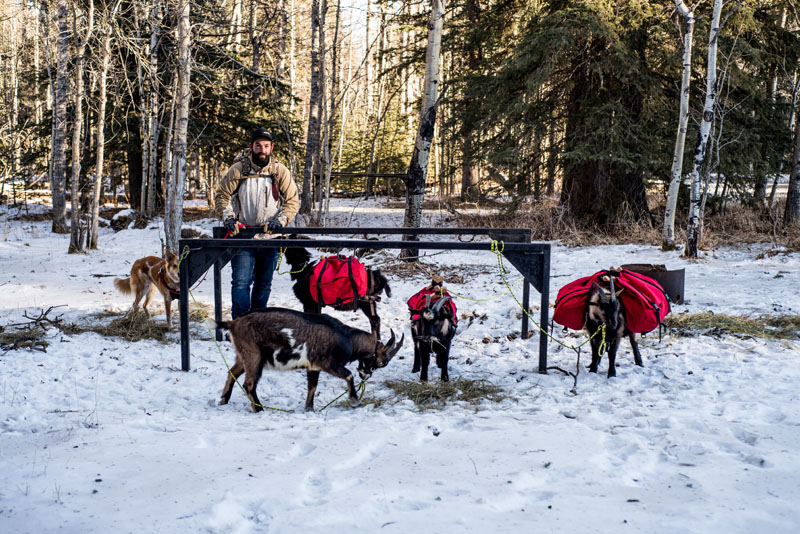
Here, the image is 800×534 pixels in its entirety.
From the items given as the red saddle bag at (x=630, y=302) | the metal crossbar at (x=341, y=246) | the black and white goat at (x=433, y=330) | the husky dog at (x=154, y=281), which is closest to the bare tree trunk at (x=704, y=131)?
the red saddle bag at (x=630, y=302)

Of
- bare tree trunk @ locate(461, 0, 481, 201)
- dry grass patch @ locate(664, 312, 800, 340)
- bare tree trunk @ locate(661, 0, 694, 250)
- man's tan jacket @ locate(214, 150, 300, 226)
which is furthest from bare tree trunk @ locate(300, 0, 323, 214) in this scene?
dry grass patch @ locate(664, 312, 800, 340)

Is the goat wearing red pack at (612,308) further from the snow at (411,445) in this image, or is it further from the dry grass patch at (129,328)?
the dry grass patch at (129,328)

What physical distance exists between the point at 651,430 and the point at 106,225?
1903cm

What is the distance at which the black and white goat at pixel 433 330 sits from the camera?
5133 mm

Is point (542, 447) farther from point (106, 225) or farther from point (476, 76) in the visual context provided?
point (106, 225)

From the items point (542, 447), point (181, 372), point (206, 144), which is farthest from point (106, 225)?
point (542, 447)

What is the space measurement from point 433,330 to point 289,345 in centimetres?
132

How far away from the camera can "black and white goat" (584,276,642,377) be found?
523cm

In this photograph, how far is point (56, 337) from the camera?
249 inches

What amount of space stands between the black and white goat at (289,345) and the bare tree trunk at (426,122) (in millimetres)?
6344

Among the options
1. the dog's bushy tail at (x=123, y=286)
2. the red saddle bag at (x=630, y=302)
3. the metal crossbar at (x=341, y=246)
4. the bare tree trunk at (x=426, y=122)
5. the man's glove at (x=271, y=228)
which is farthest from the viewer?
the bare tree trunk at (x=426, y=122)

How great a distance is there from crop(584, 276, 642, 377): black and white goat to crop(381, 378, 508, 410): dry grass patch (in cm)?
104

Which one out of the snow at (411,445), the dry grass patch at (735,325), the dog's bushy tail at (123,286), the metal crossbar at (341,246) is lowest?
the snow at (411,445)

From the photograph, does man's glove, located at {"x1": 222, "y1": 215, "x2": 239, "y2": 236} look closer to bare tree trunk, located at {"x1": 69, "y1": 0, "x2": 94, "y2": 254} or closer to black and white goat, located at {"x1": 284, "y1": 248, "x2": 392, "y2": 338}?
black and white goat, located at {"x1": 284, "y1": 248, "x2": 392, "y2": 338}
